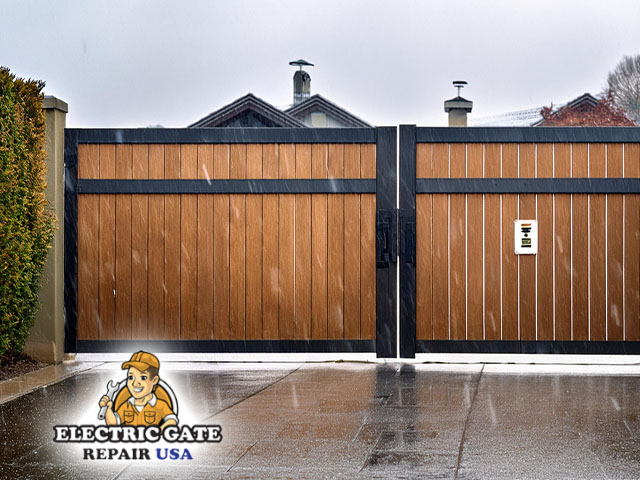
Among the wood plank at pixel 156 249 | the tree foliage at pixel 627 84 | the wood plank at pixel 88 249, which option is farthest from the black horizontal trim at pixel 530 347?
the tree foliage at pixel 627 84

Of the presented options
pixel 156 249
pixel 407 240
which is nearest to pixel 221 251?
pixel 156 249

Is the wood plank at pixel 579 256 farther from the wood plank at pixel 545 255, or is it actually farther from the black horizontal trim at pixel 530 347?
the wood plank at pixel 545 255

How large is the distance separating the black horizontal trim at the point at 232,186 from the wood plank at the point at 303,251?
0.11 meters

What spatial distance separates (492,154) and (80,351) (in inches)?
181

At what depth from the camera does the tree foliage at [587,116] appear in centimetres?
3366

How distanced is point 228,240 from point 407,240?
5.87 ft

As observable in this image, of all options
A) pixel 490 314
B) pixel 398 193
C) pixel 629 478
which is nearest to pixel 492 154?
pixel 398 193

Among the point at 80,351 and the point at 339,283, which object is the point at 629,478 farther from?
the point at 80,351

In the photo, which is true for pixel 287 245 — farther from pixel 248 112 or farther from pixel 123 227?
pixel 248 112

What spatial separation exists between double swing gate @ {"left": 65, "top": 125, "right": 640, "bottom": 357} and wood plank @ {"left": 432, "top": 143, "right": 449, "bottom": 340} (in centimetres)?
1

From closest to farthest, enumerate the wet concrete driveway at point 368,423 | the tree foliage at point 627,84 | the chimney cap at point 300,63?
the wet concrete driveway at point 368,423 → the chimney cap at point 300,63 → the tree foliage at point 627,84

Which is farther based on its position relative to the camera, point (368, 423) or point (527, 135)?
point (527, 135)

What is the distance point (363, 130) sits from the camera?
30.3 ft

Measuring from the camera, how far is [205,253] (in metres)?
9.30
